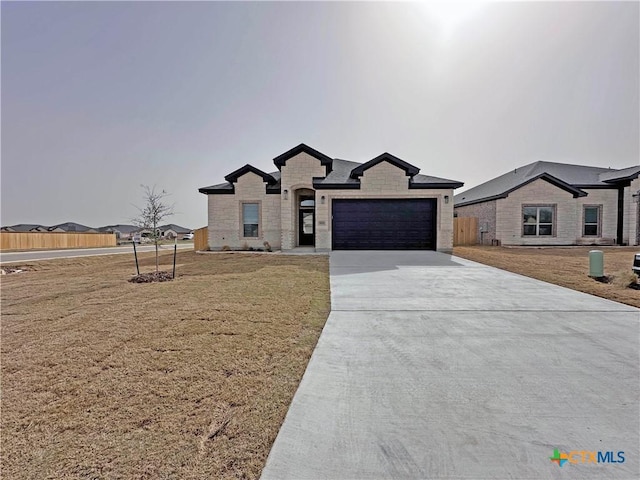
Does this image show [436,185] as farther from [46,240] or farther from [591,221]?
[46,240]

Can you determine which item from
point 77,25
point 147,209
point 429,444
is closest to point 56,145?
point 77,25

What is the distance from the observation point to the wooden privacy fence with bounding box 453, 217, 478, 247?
20812mm

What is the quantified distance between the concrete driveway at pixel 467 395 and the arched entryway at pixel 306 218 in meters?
13.8

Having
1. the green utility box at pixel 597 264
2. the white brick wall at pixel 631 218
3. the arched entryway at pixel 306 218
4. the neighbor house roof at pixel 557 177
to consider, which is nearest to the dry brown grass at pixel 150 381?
the green utility box at pixel 597 264

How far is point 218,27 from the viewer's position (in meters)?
12.5

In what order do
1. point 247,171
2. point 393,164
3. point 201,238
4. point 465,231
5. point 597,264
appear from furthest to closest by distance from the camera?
1. point 465,231
2. point 201,238
3. point 247,171
4. point 393,164
5. point 597,264

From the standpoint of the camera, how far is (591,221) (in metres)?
20.0

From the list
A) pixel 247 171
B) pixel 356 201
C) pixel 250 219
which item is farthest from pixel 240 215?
pixel 356 201

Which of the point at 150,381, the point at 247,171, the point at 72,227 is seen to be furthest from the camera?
the point at 72,227

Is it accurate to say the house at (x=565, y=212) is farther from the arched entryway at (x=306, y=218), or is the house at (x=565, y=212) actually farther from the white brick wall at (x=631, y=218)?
the arched entryway at (x=306, y=218)

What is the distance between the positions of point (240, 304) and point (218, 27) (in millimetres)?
12590

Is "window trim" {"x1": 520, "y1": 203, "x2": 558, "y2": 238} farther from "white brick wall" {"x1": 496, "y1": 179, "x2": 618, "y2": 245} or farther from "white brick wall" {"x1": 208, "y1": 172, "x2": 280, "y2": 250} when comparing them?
"white brick wall" {"x1": 208, "y1": 172, "x2": 280, "y2": 250}

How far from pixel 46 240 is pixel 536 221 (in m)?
42.1

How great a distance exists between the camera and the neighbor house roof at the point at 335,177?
14.9 m
